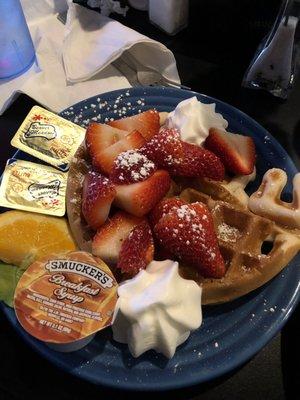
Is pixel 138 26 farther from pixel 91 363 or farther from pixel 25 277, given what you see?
pixel 91 363

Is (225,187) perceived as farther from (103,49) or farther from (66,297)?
(103,49)

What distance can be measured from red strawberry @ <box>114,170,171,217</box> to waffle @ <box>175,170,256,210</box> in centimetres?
8

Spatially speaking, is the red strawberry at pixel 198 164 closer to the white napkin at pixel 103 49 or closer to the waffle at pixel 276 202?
the waffle at pixel 276 202

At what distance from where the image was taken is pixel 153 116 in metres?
1.22

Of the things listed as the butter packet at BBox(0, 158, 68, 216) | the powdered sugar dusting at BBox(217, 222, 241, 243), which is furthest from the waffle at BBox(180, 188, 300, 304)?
the butter packet at BBox(0, 158, 68, 216)

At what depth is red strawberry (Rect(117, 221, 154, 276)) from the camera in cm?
98

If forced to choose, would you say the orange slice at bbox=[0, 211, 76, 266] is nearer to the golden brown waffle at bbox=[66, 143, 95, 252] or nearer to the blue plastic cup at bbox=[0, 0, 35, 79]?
the golden brown waffle at bbox=[66, 143, 95, 252]

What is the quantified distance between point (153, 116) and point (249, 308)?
1.77 feet

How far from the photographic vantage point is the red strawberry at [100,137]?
3.80 feet

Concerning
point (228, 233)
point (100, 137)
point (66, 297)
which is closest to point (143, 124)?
point (100, 137)

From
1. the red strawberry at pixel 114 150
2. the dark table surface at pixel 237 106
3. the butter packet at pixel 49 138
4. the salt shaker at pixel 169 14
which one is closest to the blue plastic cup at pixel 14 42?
the dark table surface at pixel 237 106

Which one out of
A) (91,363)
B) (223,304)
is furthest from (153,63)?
(91,363)

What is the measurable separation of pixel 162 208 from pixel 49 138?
1.43ft

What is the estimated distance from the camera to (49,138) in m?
1.29
